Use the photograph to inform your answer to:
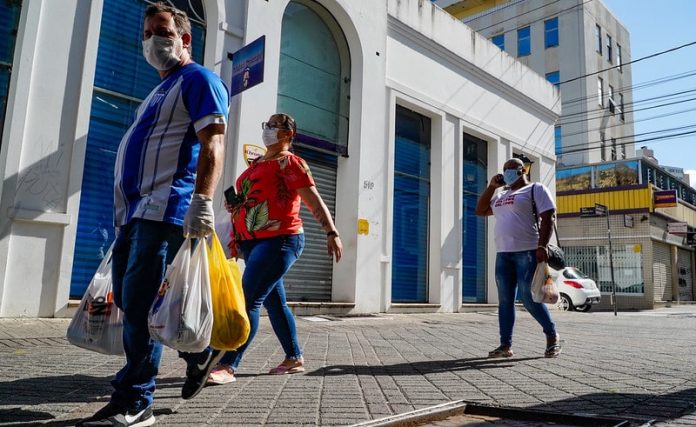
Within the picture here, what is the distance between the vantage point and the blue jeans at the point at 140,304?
248cm

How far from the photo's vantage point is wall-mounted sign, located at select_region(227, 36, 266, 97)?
25.2 feet

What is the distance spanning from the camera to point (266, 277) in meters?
3.63

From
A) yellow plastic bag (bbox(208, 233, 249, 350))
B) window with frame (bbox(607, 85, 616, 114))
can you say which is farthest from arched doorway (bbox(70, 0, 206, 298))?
window with frame (bbox(607, 85, 616, 114))

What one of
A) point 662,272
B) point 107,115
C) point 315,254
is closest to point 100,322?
point 107,115

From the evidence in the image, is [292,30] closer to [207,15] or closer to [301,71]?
[301,71]

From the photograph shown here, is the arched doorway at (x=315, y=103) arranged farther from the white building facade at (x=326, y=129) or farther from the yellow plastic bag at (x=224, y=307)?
the yellow plastic bag at (x=224, y=307)

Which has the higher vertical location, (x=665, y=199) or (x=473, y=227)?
(x=665, y=199)

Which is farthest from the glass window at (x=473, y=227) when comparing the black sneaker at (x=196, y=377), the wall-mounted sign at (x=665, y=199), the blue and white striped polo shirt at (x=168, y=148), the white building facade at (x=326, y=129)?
the wall-mounted sign at (x=665, y=199)

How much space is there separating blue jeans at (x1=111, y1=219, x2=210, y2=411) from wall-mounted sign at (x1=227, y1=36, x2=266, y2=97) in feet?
17.9

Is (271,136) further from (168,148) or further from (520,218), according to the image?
(520,218)

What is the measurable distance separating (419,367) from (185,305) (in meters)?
2.70

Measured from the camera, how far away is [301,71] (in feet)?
33.3

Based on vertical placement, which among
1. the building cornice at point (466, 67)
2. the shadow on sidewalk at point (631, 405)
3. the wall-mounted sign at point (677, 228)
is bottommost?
the shadow on sidewalk at point (631, 405)

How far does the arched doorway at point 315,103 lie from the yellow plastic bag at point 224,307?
682 centimetres
